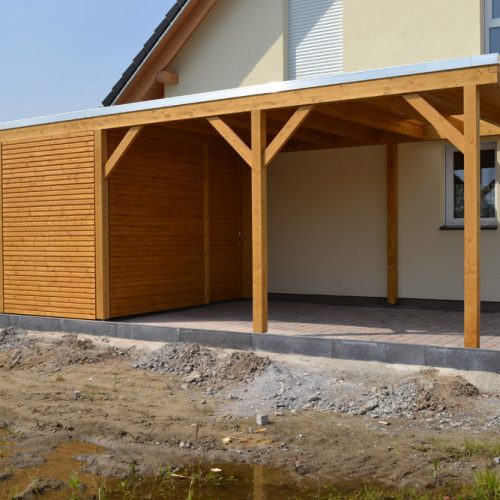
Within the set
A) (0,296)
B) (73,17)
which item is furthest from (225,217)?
(73,17)

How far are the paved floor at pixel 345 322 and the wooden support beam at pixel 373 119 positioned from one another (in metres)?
2.67

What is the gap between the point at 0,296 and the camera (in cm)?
1218

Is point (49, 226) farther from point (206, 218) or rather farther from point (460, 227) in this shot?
point (460, 227)

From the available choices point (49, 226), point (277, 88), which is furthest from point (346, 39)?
point (49, 226)

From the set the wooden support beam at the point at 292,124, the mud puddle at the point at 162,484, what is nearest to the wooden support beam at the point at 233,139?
the wooden support beam at the point at 292,124

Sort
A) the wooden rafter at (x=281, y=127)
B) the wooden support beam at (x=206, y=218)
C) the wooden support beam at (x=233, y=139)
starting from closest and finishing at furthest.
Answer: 1. the wooden support beam at (x=233, y=139)
2. the wooden rafter at (x=281, y=127)
3. the wooden support beam at (x=206, y=218)

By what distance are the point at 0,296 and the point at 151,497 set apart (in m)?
7.84

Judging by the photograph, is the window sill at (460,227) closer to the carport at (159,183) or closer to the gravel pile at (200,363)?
the carport at (159,183)

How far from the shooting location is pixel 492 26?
37.8 feet

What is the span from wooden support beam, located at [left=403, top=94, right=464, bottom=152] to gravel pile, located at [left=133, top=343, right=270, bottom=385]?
3088mm

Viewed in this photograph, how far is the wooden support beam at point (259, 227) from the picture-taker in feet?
30.6

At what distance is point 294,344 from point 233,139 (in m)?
2.60

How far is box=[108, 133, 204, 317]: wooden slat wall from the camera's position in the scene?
1118 cm

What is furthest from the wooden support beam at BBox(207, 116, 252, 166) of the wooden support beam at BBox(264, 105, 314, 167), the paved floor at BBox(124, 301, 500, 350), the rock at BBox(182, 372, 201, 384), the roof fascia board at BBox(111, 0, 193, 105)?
the roof fascia board at BBox(111, 0, 193, 105)
